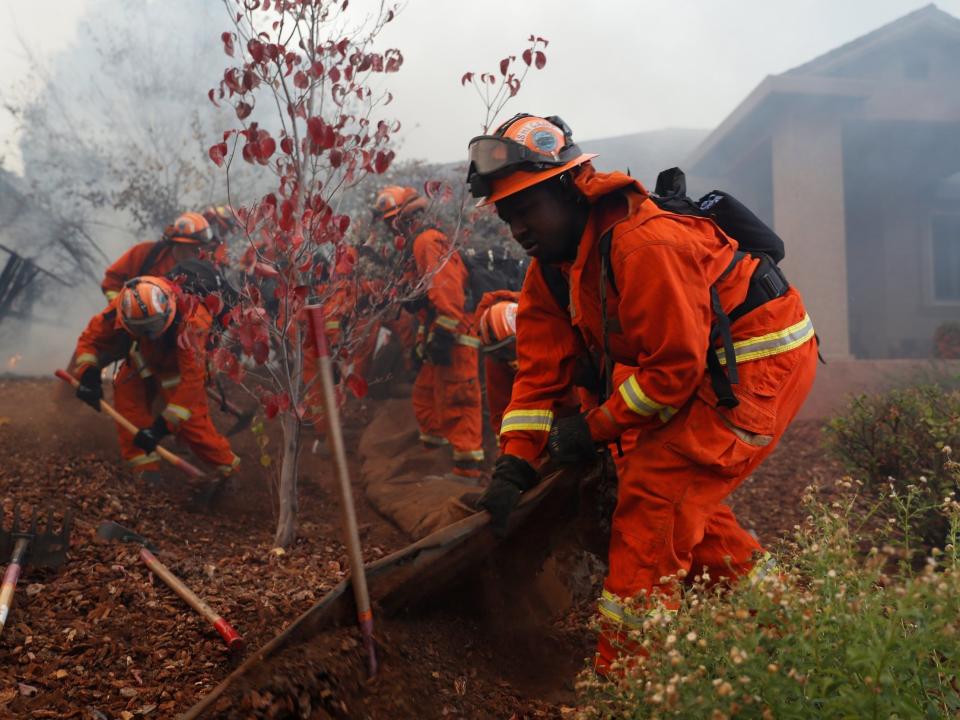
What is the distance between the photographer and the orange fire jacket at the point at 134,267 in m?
7.10

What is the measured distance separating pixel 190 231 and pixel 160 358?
4.79 ft

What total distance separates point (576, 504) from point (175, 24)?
14550 mm

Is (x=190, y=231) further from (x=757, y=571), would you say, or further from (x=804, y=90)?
(x=804, y=90)

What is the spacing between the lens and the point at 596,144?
22.7 m

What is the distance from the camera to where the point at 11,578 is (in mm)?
3012

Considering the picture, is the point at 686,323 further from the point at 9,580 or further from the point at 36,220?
the point at 36,220

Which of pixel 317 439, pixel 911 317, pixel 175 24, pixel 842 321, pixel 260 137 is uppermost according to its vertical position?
pixel 175 24

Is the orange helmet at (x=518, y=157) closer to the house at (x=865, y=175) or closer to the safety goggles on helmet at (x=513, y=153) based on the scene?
the safety goggles on helmet at (x=513, y=153)

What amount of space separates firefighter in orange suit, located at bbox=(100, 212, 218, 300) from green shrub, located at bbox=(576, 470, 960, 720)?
6.26 m

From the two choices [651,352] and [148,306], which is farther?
[148,306]

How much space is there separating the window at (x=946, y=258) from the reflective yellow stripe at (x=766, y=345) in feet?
41.7

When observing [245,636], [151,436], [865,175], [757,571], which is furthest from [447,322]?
[865,175]

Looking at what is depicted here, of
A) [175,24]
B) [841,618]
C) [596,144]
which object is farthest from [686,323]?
[596,144]

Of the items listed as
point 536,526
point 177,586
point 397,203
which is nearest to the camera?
point 536,526
